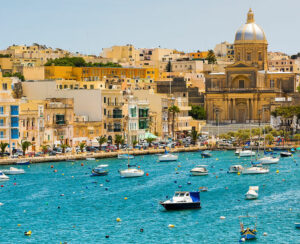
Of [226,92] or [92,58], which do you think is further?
[92,58]

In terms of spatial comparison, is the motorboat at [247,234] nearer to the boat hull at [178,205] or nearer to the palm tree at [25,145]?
the boat hull at [178,205]

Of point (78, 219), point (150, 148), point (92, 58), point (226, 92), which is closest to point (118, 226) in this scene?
point (78, 219)

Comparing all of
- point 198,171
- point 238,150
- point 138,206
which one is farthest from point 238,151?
point 138,206

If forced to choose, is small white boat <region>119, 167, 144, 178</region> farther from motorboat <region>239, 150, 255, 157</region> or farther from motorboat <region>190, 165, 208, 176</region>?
motorboat <region>239, 150, 255, 157</region>

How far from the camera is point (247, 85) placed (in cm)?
15638

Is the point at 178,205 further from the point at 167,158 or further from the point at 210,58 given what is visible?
the point at 210,58

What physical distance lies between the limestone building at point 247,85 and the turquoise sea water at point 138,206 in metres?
56.6

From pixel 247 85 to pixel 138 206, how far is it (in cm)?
8984

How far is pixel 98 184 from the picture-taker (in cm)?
8219

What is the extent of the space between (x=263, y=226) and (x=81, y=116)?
192 feet

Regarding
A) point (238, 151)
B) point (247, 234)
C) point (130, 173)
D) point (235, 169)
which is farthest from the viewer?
point (238, 151)

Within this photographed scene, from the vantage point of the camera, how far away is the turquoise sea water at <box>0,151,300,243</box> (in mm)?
58094

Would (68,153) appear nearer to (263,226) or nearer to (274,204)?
(274,204)

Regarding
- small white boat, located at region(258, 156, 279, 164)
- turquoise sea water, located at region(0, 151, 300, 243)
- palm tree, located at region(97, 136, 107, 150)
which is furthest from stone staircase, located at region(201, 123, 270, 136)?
turquoise sea water, located at region(0, 151, 300, 243)
